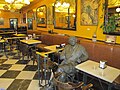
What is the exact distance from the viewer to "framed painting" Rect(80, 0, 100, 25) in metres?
3.82

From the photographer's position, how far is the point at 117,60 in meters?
2.85

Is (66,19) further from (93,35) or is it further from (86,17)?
(93,35)

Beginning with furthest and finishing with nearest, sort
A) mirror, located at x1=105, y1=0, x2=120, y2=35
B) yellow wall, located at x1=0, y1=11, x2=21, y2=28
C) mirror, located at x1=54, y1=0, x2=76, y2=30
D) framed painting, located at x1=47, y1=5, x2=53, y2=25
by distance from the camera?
yellow wall, located at x1=0, y1=11, x2=21, y2=28, framed painting, located at x1=47, y1=5, x2=53, y2=25, mirror, located at x1=54, y1=0, x2=76, y2=30, mirror, located at x1=105, y1=0, x2=120, y2=35

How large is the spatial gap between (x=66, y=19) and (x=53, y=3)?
4.21 ft

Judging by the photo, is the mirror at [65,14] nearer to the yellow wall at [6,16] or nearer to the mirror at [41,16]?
the mirror at [41,16]

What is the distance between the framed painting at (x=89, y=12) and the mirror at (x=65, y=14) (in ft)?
1.62

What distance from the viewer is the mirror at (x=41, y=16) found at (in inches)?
275

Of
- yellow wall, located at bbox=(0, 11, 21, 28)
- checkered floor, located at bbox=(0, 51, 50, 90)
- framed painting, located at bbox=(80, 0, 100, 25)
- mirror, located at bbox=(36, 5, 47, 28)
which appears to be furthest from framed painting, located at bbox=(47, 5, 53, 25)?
yellow wall, located at bbox=(0, 11, 21, 28)

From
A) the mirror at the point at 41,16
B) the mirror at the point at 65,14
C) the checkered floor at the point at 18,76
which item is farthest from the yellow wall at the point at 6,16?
the checkered floor at the point at 18,76

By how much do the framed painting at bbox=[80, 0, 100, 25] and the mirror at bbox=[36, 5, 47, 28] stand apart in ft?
9.85

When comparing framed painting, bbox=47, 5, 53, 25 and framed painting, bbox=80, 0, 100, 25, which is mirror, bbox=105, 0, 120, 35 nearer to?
framed painting, bbox=80, 0, 100, 25

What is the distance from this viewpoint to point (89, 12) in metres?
4.05

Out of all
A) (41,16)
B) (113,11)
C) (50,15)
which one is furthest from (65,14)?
(41,16)

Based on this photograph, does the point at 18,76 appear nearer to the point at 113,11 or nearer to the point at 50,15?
the point at 113,11
